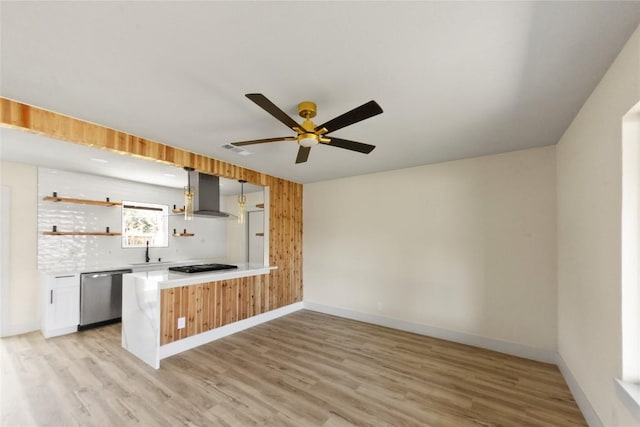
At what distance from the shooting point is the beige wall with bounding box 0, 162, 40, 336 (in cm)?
380

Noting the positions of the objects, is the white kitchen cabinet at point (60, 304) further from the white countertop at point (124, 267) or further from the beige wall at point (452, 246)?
the beige wall at point (452, 246)

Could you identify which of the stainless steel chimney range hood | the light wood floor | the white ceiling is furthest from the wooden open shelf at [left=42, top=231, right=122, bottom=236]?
the white ceiling

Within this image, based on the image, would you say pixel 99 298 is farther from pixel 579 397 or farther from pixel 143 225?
pixel 579 397

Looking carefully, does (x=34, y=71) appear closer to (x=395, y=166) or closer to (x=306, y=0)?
(x=306, y=0)

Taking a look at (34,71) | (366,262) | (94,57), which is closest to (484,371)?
(366,262)

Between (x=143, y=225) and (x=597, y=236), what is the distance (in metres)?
6.54

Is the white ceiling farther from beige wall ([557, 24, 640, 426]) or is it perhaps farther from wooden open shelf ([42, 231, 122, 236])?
wooden open shelf ([42, 231, 122, 236])

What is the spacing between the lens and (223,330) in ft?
12.5

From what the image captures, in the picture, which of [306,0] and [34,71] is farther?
[34,71]

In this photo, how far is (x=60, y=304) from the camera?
151 inches

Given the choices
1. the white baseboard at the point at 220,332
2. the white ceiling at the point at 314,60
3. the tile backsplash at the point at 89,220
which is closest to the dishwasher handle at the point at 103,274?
the tile backsplash at the point at 89,220

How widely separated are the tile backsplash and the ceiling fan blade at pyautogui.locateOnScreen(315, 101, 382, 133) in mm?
3660

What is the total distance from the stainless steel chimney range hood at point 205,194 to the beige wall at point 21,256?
2593 mm

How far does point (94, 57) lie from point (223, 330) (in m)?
3.46
